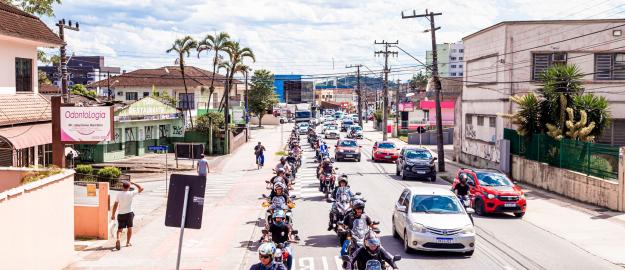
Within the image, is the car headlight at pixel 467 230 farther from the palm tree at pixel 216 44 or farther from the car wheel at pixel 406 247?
the palm tree at pixel 216 44

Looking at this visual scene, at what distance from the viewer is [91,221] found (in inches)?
752

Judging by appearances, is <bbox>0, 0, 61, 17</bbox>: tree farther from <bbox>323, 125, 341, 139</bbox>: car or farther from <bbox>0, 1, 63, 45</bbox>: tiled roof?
<bbox>323, 125, 341, 139</bbox>: car

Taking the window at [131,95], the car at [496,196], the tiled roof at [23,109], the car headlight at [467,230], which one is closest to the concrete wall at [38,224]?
the tiled roof at [23,109]

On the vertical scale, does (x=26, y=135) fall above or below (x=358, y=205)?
above

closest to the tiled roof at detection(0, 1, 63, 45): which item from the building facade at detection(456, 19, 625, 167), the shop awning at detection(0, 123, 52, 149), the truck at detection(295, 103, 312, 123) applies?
the shop awning at detection(0, 123, 52, 149)

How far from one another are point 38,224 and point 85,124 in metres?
7.20

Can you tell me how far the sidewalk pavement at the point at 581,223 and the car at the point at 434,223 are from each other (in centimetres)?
358

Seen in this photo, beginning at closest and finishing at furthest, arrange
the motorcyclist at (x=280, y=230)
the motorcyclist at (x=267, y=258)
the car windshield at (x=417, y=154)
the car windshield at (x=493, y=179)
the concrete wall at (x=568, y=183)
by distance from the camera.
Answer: the motorcyclist at (x=267, y=258) → the motorcyclist at (x=280, y=230) → the car windshield at (x=493, y=179) → the concrete wall at (x=568, y=183) → the car windshield at (x=417, y=154)

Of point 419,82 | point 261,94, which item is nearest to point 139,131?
point 261,94

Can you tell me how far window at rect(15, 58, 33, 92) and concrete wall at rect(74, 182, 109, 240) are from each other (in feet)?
25.6

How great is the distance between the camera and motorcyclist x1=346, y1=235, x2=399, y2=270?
38.9 ft

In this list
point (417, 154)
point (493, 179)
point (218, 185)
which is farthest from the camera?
point (417, 154)

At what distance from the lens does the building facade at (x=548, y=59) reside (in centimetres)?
3838

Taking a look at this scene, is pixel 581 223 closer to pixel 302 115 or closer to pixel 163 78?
pixel 163 78
